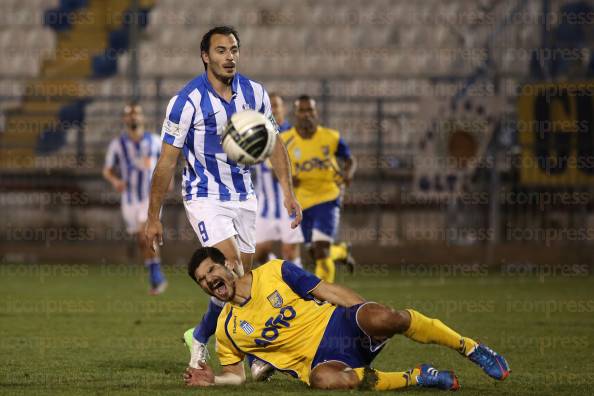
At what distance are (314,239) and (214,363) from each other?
4.56 meters

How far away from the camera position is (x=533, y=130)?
59.3ft

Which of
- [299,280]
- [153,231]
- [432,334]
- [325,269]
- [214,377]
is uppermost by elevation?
[153,231]

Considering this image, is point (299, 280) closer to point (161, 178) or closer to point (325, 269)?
point (161, 178)

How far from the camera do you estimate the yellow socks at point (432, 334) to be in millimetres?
6496

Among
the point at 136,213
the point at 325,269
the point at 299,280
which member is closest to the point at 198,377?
the point at 299,280

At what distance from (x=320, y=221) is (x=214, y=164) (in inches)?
212

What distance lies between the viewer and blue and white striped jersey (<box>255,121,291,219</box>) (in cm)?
1333

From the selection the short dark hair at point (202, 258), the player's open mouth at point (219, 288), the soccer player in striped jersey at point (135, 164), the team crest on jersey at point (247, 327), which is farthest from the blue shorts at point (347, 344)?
the soccer player in striped jersey at point (135, 164)

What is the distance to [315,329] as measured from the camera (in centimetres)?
679

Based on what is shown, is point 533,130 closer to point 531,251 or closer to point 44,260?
point 531,251

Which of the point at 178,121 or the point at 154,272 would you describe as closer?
the point at 178,121

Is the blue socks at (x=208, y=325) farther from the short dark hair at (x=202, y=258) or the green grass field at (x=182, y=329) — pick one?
the short dark hair at (x=202, y=258)

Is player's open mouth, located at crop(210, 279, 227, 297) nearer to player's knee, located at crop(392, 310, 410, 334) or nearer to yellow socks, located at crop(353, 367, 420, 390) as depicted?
yellow socks, located at crop(353, 367, 420, 390)

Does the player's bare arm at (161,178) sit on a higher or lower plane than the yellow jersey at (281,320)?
higher
